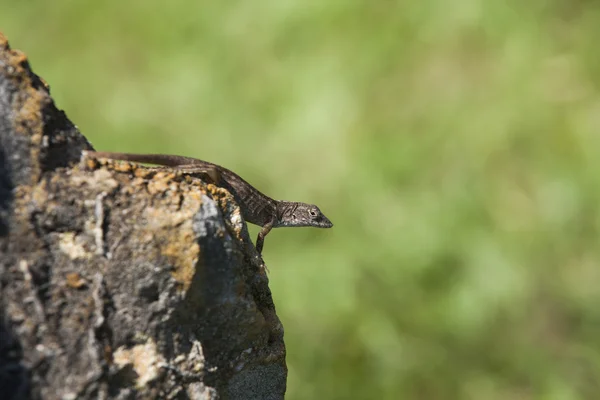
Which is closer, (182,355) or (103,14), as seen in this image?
(182,355)

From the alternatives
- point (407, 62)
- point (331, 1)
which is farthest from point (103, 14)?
point (407, 62)

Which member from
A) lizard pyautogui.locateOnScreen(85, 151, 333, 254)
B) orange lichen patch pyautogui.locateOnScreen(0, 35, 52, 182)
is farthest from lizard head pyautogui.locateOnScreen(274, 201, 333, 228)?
orange lichen patch pyautogui.locateOnScreen(0, 35, 52, 182)

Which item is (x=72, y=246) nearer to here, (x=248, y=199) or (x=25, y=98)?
(x=25, y=98)

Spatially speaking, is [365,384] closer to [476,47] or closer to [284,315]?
[284,315]

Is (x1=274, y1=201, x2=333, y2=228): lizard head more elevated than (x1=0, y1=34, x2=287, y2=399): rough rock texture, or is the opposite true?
(x1=274, y1=201, x2=333, y2=228): lizard head

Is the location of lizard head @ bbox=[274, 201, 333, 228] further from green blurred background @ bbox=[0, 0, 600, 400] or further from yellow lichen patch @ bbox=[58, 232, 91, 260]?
yellow lichen patch @ bbox=[58, 232, 91, 260]

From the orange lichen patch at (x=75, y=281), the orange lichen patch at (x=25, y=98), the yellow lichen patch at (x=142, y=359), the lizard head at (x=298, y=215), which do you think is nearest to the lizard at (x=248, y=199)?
the lizard head at (x=298, y=215)

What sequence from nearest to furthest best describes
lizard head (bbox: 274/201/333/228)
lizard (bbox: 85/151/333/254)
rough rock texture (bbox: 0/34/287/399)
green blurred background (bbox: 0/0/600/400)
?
1. rough rock texture (bbox: 0/34/287/399)
2. lizard (bbox: 85/151/333/254)
3. lizard head (bbox: 274/201/333/228)
4. green blurred background (bbox: 0/0/600/400)

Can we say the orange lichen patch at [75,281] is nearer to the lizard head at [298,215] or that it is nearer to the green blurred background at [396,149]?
the lizard head at [298,215]
